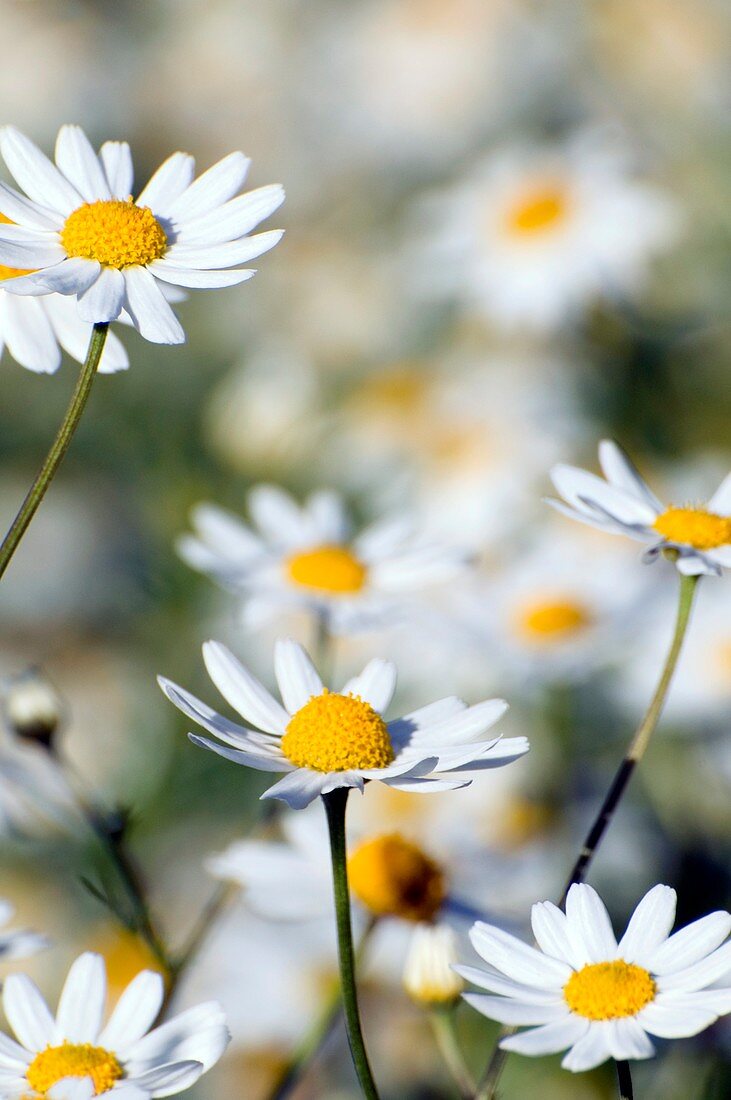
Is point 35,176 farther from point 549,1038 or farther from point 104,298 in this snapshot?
point 549,1038

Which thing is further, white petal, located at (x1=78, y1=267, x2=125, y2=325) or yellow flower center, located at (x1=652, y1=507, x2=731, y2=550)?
yellow flower center, located at (x1=652, y1=507, x2=731, y2=550)

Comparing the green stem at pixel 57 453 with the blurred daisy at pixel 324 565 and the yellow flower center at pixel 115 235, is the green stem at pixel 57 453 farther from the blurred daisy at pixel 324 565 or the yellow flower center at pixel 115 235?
the blurred daisy at pixel 324 565

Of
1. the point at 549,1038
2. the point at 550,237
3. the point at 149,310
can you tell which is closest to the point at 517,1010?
the point at 549,1038

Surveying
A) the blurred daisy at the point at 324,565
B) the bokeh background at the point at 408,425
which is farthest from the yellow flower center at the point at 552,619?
the blurred daisy at the point at 324,565

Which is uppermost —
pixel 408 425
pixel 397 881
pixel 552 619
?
pixel 408 425

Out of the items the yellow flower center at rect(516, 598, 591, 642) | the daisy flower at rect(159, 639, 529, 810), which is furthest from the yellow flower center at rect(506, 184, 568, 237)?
the daisy flower at rect(159, 639, 529, 810)

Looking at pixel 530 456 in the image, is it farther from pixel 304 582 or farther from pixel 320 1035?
pixel 320 1035

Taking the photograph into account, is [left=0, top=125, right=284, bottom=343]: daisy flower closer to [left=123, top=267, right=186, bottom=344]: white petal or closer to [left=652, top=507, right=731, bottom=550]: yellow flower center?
[left=123, top=267, right=186, bottom=344]: white petal
